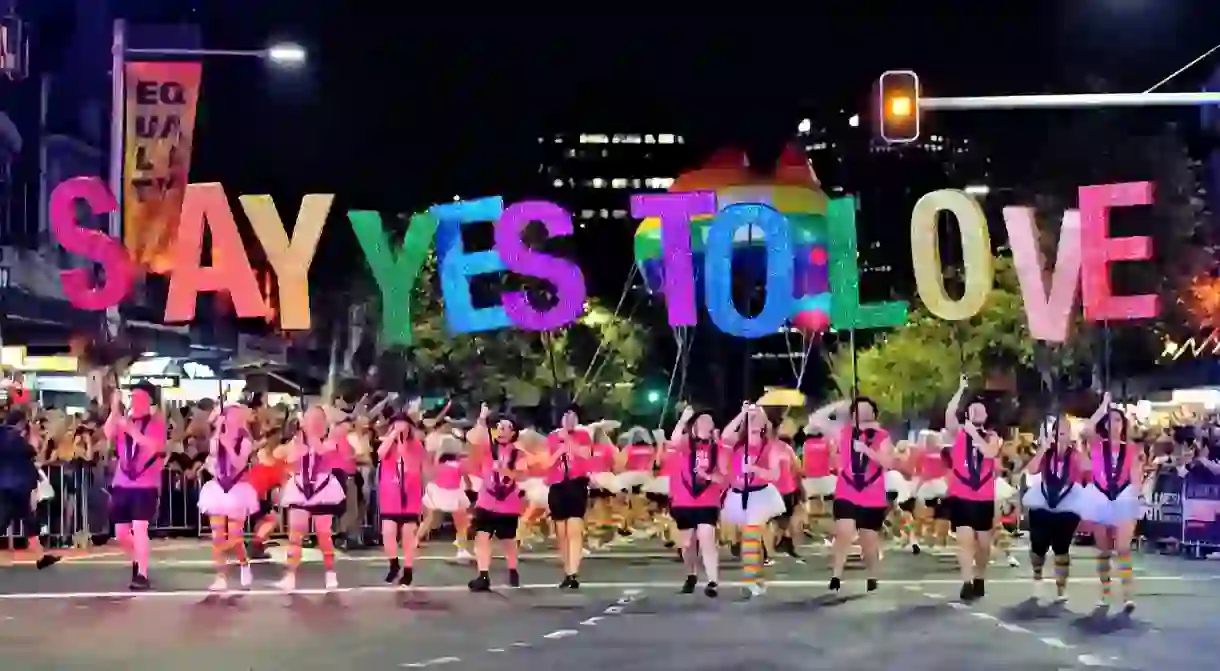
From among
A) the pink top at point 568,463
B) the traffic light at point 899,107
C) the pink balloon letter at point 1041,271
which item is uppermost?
the traffic light at point 899,107

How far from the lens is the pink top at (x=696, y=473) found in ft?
53.4

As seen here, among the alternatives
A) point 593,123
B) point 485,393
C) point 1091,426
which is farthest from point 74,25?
point 593,123

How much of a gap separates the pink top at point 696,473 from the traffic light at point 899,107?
4.04m

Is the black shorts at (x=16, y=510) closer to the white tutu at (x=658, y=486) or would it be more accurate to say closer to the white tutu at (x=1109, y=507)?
the white tutu at (x=658, y=486)

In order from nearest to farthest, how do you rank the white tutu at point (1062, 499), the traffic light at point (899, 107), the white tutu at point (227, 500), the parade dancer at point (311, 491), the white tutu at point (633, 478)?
the white tutu at point (1062, 499) → the white tutu at point (227, 500) → the parade dancer at point (311, 491) → the traffic light at point (899, 107) → the white tutu at point (633, 478)

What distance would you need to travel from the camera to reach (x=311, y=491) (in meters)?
16.6

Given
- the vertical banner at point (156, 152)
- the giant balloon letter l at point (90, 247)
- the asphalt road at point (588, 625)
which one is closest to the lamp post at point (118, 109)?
the vertical banner at point (156, 152)

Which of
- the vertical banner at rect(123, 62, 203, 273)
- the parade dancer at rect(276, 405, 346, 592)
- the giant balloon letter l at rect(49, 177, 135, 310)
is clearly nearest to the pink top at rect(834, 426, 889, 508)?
the parade dancer at rect(276, 405, 346, 592)

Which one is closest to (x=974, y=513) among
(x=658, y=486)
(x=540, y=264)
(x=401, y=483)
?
(x=401, y=483)

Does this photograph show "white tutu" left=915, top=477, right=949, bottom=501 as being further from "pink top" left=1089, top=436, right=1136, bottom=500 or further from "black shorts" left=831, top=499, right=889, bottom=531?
"pink top" left=1089, top=436, right=1136, bottom=500

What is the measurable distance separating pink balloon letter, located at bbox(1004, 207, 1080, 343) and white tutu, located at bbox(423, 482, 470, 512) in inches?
309

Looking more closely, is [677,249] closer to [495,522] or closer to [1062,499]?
[495,522]

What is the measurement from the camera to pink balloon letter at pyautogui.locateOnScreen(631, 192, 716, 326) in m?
22.2

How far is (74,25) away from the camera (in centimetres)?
3822
